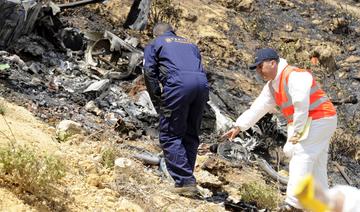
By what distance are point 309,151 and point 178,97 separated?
1206 millimetres

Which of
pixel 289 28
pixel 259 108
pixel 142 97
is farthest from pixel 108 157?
pixel 289 28

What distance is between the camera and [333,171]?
29.5ft

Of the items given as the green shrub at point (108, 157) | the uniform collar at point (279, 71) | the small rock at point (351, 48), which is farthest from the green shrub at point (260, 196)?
the small rock at point (351, 48)

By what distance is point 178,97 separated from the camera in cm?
515

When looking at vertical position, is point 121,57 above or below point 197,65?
below

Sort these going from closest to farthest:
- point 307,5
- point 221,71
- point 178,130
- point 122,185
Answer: point 122,185 → point 178,130 → point 221,71 → point 307,5

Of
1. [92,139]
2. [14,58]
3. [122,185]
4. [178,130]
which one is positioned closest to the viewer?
[122,185]

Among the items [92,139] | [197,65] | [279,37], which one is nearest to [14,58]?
[92,139]

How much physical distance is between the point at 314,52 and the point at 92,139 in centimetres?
896

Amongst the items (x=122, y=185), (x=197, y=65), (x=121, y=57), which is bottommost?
(x=121, y=57)

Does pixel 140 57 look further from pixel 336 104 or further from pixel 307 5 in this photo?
pixel 307 5

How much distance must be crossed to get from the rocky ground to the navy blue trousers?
0.22 m

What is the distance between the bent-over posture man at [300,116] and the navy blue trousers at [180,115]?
0.62 meters

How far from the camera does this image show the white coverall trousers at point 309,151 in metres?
4.71
